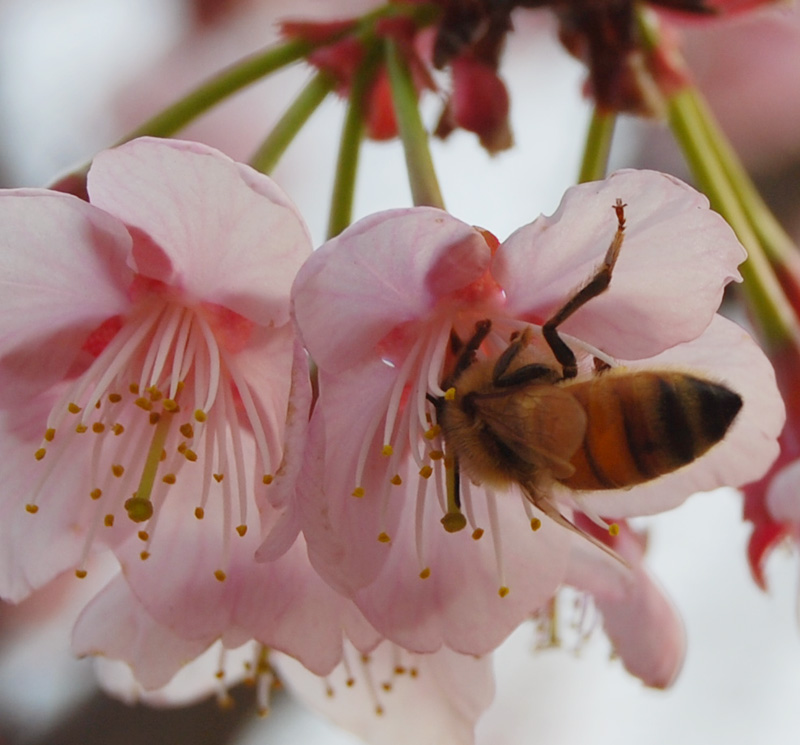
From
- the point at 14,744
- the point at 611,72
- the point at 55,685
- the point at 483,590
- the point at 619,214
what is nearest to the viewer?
the point at 619,214

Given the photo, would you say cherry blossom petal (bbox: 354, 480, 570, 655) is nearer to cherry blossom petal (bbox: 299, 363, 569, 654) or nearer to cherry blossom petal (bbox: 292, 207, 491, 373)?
cherry blossom petal (bbox: 299, 363, 569, 654)

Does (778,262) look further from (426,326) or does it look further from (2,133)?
(2,133)

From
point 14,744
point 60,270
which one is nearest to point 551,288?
point 60,270

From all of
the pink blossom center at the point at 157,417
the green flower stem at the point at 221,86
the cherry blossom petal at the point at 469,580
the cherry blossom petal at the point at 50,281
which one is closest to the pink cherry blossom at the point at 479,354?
the cherry blossom petal at the point at 469,580

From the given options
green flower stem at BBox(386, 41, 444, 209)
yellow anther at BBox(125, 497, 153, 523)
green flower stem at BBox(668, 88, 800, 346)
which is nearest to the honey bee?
green flower stem at BBox(386, 41, 444, 209)

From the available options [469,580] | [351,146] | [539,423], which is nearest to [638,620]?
[469,580]

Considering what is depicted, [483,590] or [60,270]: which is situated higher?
[60,270]

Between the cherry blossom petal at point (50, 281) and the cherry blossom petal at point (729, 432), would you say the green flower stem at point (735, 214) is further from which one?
the cherry blossom petal at point (50, 281)
